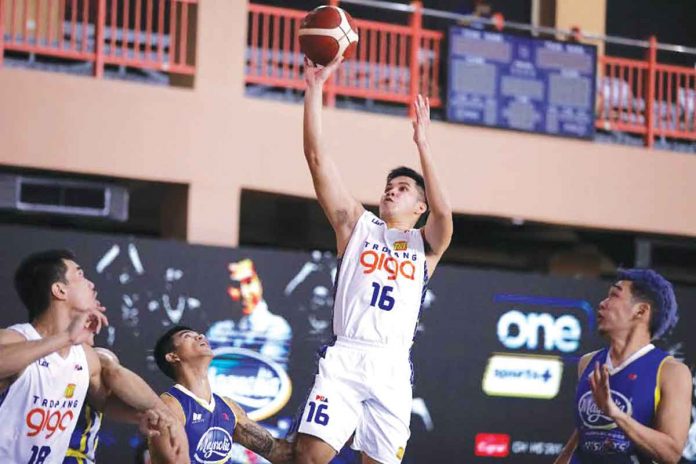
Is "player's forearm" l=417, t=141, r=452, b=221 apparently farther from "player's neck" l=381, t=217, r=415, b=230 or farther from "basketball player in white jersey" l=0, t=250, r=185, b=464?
"basketball player in white jersey" l=0, t=250, r=185, b=464

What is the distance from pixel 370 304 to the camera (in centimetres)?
661

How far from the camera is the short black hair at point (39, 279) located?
19.0 feet

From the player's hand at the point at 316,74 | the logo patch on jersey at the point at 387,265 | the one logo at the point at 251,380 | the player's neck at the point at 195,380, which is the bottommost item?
the one logo at the point at 251,380

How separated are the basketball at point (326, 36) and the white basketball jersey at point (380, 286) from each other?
879mm

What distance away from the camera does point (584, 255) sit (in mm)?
15914

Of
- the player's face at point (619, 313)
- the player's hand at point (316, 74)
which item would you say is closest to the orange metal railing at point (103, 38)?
the player's hand at point (316, 74)

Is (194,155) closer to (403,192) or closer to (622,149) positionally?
(622,149)

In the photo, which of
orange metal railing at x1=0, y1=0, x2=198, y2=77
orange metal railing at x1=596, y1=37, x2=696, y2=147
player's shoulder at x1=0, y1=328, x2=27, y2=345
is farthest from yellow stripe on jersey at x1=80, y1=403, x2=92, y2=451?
orange metal railing at x1=596, y1=37, x2=696, y2=147

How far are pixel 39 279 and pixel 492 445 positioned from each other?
737cm

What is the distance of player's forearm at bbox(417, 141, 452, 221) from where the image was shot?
6.38 metres

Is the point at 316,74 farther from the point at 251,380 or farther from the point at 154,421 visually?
the point at 251,380

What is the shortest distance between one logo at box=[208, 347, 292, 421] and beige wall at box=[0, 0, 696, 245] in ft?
3.68

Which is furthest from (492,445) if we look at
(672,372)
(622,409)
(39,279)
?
(39,279)

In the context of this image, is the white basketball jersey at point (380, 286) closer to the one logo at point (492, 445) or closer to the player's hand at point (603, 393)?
the player's hand at point (603, 393)
